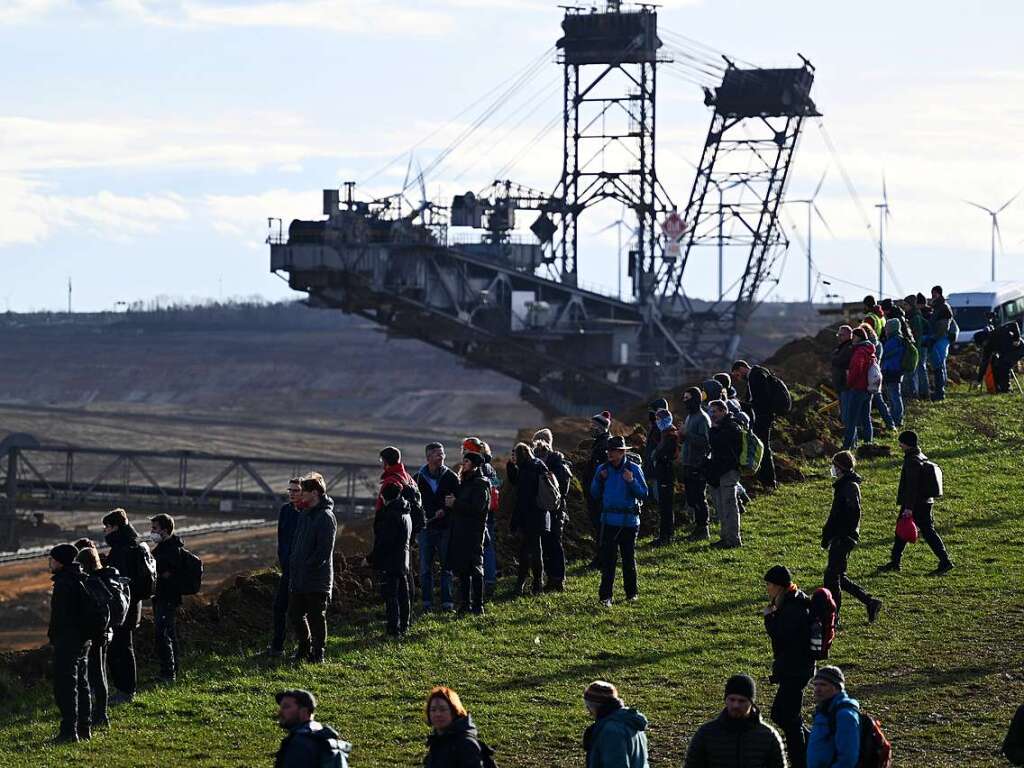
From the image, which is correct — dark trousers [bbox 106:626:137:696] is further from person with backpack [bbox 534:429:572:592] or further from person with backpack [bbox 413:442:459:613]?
person with backpack [bbox 534:429:572:592]

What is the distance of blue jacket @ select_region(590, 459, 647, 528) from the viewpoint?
806 inches

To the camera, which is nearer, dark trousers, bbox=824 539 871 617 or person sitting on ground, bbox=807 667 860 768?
person sitting on ground, bbox=807 667 860 768

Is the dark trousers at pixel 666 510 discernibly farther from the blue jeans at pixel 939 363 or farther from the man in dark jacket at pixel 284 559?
the blue jeans at pixel 939 363

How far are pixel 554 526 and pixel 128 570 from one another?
5.58m

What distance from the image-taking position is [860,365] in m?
27.0

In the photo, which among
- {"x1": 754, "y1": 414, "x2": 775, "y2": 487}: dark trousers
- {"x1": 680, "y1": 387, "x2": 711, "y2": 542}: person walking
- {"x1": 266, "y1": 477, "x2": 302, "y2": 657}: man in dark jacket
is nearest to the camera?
{"x1": 266, "y1": 477, "x2": 302, "y2": 657}: man in dark jacket

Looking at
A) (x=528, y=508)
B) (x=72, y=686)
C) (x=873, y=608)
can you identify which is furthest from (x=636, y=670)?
(x=72, y=686)

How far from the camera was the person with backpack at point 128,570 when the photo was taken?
58.2 ft

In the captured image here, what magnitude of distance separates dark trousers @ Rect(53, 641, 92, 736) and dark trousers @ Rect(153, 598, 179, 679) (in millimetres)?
1608

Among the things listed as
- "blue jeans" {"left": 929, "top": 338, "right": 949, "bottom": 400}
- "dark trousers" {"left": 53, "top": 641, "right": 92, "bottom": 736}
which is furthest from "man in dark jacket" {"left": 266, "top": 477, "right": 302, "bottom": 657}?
"blue jeans" {"left": 929, "top": 338, "right": 949, "bottom": 400}

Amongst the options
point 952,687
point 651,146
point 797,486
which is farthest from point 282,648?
point 651,146

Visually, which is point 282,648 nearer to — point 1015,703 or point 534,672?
point 534,672

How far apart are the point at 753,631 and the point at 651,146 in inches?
2273

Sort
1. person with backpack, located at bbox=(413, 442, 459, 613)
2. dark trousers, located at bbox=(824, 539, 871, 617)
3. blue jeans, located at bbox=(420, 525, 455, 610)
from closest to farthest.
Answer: dark trousers, located at bbox=(824, 539, 871, 617) < person with backpack, located at bbox=(413, 442, 459, 613) < blue jeans, located at bbox=(420, 525, 455, 610)
